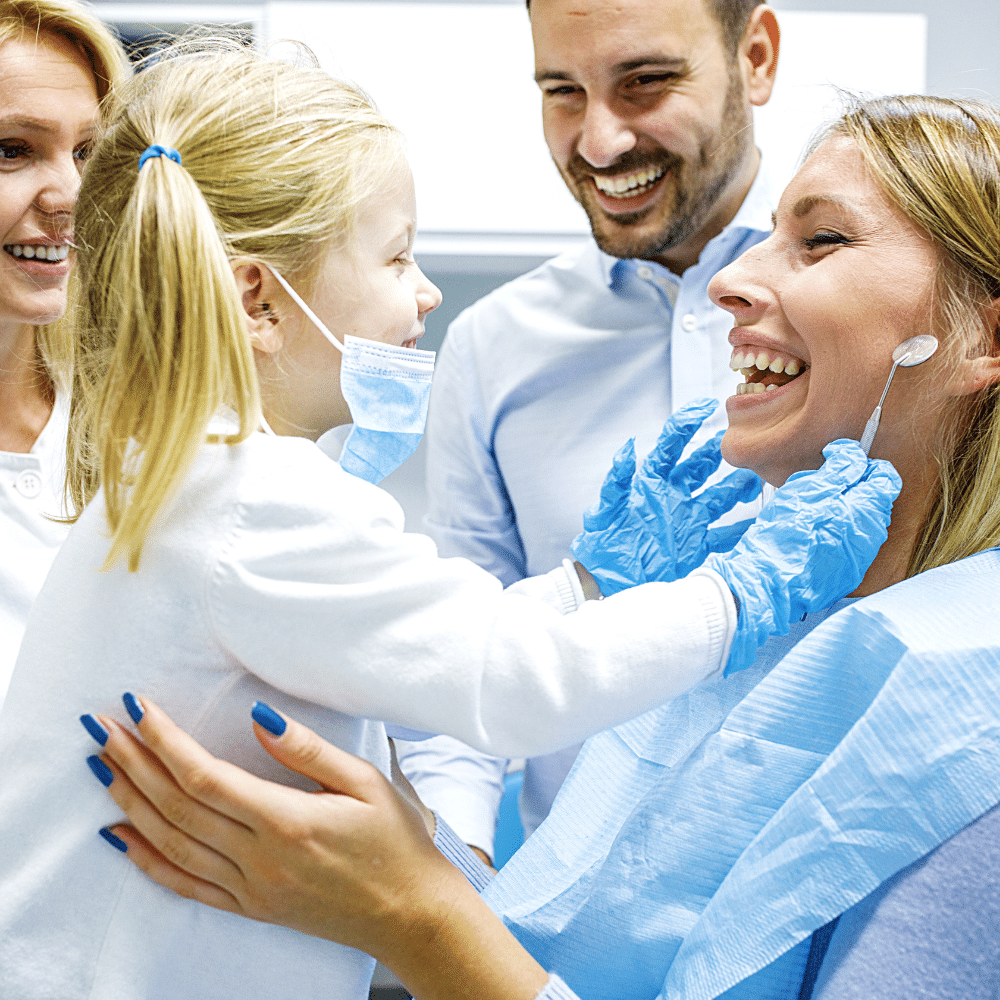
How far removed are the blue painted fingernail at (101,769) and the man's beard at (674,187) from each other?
1.14 metres

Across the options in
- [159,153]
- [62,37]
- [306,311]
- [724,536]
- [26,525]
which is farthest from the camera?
[62,37]

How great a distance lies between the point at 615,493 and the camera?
1304 mm

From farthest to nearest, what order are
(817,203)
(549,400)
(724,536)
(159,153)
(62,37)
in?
(549,400) < (62,37) < (724,536) < (817,203) < (159,153)

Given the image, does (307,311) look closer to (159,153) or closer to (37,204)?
(159,153)

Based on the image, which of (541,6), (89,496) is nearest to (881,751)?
(89,496)

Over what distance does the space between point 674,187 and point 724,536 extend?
648mm

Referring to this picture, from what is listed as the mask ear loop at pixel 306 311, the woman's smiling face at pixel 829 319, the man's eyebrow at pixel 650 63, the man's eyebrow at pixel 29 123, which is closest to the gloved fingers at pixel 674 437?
the woman's smiling face at pixel 829 319

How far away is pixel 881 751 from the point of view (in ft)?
2.84

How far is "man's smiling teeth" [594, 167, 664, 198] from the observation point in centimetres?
163

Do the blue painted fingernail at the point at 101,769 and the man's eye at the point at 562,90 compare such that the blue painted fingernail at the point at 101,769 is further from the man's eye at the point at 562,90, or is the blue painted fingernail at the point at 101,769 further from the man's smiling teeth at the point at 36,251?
the man's eye at the point at 562,90

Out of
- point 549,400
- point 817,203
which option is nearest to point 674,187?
point 549,400

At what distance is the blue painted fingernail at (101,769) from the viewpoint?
88 centimetres

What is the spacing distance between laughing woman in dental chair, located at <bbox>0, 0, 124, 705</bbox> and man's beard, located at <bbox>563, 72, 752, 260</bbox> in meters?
0.74

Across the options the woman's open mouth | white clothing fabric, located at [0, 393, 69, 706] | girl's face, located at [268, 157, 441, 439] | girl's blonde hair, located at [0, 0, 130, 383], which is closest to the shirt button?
white clothing fabric, located at [0, 393, 69, 706]
